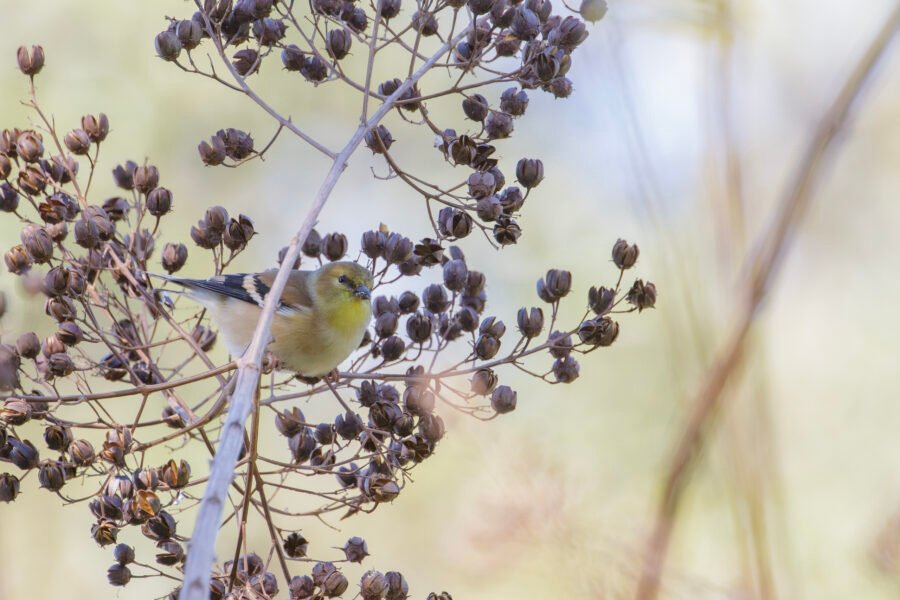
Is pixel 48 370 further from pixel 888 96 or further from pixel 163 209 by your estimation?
pixel 888 96

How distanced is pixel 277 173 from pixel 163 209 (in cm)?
507

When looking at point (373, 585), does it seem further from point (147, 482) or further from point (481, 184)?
point (481, 184)

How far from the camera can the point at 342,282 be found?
13.6 ft

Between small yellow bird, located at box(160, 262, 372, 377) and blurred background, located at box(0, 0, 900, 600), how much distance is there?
2.13 feet

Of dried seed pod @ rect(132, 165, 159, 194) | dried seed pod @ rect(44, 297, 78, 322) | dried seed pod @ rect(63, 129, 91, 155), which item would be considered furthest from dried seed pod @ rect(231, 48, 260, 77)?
dried seed pod @ rect(44, 297, 78, 322)

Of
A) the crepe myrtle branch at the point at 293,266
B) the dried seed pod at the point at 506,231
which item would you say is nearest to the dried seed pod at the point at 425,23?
the crepe myrtle branch at the point at 293,266

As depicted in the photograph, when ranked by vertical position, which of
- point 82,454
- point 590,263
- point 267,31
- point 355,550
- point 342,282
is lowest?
point 355,550

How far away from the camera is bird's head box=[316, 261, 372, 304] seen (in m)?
4.05

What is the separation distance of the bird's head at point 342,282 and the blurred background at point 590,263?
2.77 ft

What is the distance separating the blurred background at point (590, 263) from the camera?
13.1 feet

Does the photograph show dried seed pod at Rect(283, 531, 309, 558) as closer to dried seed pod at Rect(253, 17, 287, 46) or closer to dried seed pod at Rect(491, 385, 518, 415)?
dried seed pod at Rect(491, 385, 518, 415)

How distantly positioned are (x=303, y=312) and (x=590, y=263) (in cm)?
330

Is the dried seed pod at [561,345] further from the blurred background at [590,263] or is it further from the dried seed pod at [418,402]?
the dried seed pod at [418,402]

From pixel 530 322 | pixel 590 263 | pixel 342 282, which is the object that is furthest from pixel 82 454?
pixel 590 263
